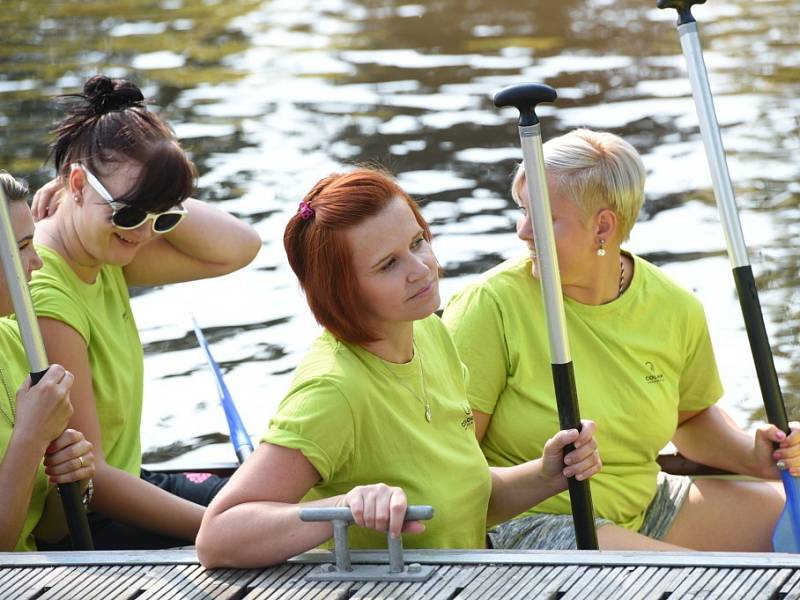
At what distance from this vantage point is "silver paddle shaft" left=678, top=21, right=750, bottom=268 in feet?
11.0

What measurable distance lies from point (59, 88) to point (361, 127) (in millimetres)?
3009

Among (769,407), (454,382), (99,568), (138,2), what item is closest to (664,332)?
(769,407)

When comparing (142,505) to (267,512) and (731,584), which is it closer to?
(267,512)

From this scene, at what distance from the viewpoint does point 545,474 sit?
3.21m

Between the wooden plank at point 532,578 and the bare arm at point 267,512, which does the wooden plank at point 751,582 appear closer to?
the wooden plank at point 532,578

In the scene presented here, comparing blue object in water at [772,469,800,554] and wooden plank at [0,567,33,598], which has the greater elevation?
wooden plank at [0,567,33,598]

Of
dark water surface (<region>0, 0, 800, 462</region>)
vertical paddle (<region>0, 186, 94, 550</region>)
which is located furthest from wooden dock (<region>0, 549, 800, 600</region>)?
dark water surface (<region>0, 0, 800, 462</region>)

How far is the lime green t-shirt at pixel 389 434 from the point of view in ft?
9.45

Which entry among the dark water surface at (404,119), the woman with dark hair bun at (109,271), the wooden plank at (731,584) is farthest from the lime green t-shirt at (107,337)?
the dark water surface at (404,119)

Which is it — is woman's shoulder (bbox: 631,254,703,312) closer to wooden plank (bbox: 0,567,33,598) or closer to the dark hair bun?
the dark hair bun

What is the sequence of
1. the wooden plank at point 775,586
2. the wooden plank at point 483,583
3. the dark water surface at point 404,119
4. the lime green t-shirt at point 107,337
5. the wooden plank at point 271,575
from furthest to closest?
the dark water surface at point 404,119 → the lime green t-shirt at point 107,337 → the wooden plank at point 271,575 → the wooden plank at point 483,583 → the wooden plank at point 775,586

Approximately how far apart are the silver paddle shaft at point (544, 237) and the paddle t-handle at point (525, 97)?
0.8 inches

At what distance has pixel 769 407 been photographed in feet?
11.8

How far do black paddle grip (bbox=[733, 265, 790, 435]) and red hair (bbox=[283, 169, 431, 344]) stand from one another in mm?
926
